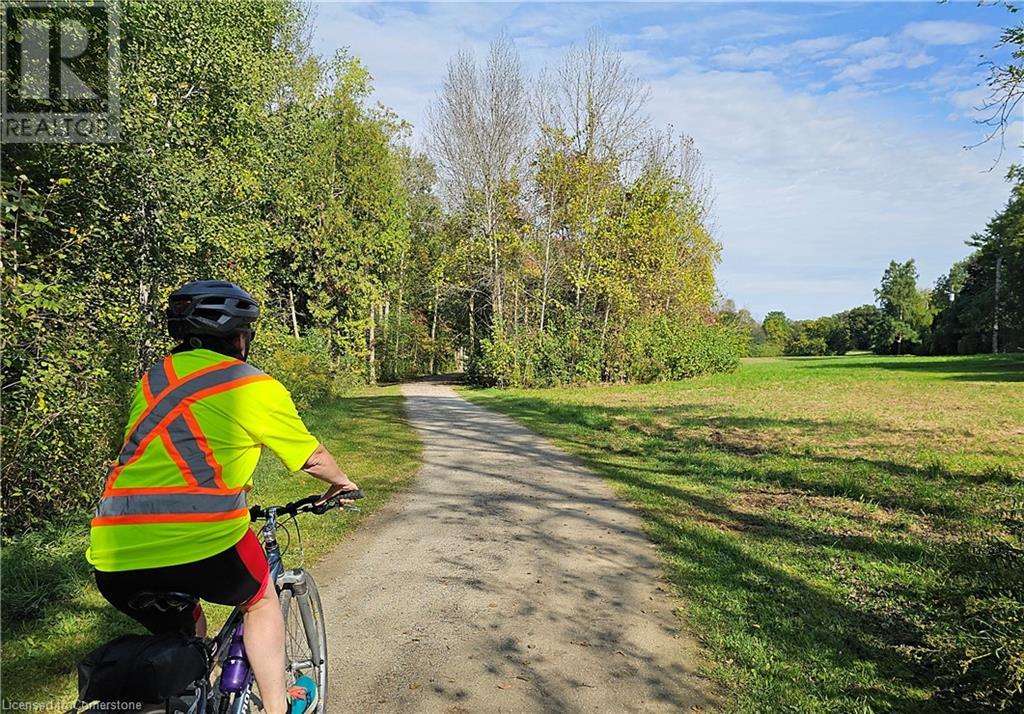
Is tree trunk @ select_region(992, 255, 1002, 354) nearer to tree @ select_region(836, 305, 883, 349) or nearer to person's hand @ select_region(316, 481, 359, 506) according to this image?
tree @ select_region(836, 305, 883, 349)

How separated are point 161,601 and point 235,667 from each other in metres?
0.46

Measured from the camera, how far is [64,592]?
477 centimetres

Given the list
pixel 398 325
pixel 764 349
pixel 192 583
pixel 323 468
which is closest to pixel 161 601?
pixel 192 583

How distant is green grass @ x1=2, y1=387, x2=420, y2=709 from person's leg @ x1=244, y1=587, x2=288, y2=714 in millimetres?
1832

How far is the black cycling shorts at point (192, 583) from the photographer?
217 cm

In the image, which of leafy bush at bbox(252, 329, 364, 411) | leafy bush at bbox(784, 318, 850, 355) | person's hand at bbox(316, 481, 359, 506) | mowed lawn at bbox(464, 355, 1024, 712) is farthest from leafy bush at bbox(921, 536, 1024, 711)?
leafy bush at bbox(784, 318, 850, 355)

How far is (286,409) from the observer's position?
7.91 ft

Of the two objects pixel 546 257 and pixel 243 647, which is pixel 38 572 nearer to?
pixel 243 647

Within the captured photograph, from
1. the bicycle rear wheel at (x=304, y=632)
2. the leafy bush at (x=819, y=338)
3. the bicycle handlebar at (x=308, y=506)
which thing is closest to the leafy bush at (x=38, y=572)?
the bicycle rear wheel at (x=304, y=632)

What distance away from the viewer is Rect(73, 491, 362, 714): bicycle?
2188mm

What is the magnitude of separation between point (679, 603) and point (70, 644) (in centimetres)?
421

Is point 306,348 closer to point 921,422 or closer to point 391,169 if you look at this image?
point 391,169
